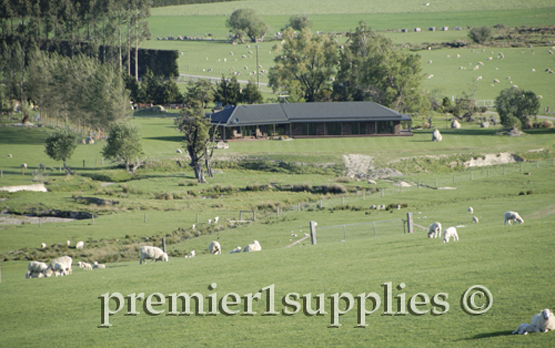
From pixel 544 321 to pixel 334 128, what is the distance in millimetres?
74993

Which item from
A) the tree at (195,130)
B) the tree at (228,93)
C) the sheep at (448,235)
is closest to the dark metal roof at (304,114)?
the tree at (228,93)

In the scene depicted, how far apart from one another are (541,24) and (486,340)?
185080 mm

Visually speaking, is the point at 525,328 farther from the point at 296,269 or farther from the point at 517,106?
the point at 517,106

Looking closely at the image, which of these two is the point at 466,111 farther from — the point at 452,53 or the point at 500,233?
the point at 500,233

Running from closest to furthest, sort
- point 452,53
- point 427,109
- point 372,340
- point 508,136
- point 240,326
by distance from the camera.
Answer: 1. point 372,340
2. point 240,326
3. point 508,136
4. point 427,109
5. point 452,53

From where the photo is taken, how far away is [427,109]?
96.9 m

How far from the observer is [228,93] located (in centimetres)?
10531

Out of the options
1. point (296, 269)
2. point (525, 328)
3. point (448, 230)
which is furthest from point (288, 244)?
point (525, 328)

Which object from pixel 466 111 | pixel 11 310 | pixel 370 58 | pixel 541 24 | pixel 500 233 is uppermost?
pixel 541 24

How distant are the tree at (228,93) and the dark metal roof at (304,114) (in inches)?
677

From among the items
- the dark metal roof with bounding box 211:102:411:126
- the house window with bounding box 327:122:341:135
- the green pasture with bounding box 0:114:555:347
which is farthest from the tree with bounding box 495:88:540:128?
the green pasture with bounding box 0:114:555:347

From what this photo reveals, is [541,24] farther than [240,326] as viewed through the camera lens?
Yes

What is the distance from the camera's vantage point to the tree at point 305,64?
10888 centimetres

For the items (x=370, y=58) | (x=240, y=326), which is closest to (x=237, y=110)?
(x=370, y=58)
